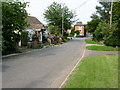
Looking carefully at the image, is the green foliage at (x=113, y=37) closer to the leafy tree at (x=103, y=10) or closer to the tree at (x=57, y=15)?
the tree at (x=57, y=15)

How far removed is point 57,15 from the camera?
1747 inches

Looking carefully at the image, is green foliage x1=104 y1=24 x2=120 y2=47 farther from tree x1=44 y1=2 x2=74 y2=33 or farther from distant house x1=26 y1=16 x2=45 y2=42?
tree x1=44 y1=2 x2=74 y2=33

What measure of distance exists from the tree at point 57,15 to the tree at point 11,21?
96.2ft

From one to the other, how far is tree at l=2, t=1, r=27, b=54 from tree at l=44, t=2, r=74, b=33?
29337mm

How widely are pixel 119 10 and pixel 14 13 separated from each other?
9922 mm

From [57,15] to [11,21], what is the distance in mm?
31133

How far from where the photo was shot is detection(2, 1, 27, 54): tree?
13633 mm

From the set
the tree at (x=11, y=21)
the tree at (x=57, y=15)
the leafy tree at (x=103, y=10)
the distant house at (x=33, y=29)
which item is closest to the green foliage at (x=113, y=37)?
the distant house at (x=33, y=29)

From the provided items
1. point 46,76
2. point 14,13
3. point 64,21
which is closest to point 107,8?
point 64,21

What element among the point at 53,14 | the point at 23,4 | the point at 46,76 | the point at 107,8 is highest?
the point at 107,8

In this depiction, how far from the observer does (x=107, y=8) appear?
57.2 m

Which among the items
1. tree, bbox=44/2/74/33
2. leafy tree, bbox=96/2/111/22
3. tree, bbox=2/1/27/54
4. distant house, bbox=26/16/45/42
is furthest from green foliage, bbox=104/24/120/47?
leafy tree, bbox=96/2/111/22

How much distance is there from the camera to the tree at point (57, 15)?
44188 mm

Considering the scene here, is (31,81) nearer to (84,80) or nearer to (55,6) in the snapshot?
(84,80)
